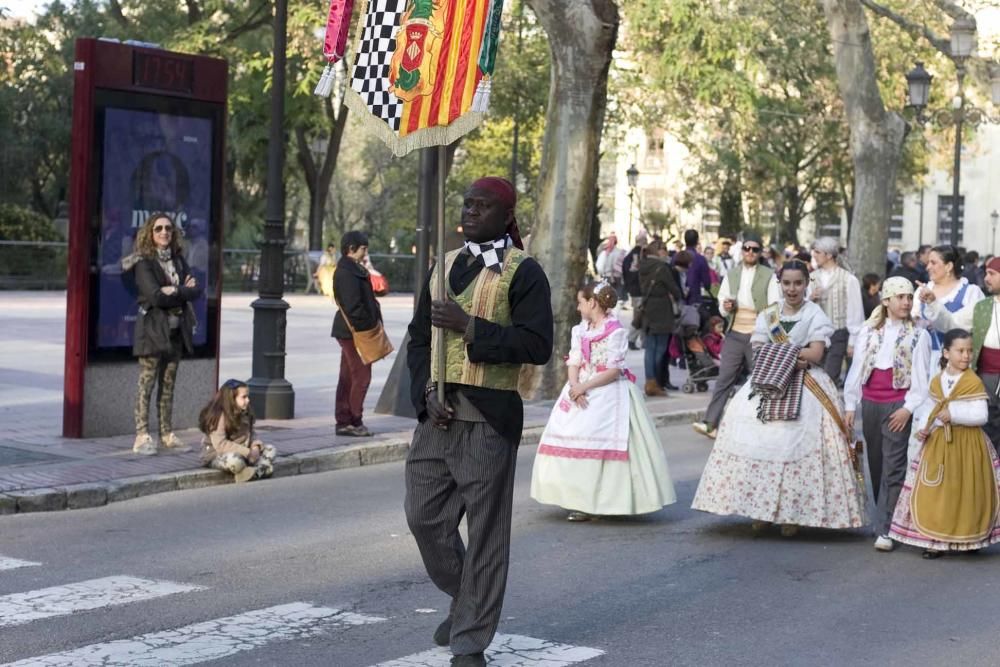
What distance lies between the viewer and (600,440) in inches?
389

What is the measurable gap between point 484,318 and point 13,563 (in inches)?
140

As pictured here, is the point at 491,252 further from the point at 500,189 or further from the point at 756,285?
the point at 756,285

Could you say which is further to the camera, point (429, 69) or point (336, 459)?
point (336, 459)

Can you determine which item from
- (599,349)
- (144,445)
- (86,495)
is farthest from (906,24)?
(86,495)

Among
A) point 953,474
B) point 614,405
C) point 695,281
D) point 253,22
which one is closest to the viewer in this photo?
point 953,474

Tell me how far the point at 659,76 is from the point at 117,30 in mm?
16026

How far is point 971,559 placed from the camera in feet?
29.8

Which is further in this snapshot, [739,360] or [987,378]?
[739,360]

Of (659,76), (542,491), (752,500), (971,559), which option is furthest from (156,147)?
(659,76)

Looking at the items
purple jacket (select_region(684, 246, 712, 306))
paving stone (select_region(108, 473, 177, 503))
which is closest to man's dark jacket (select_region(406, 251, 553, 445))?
paving stone (select_region(108, 473, 177, 503))

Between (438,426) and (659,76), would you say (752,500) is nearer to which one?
(438,426)

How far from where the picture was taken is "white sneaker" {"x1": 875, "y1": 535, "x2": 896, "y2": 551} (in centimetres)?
923

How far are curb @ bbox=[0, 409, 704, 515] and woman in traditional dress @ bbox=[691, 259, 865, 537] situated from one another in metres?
3.49

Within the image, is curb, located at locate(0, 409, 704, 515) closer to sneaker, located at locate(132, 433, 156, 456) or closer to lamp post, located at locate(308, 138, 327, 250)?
sneaker, located at locate(132, 433, 156, 456)
